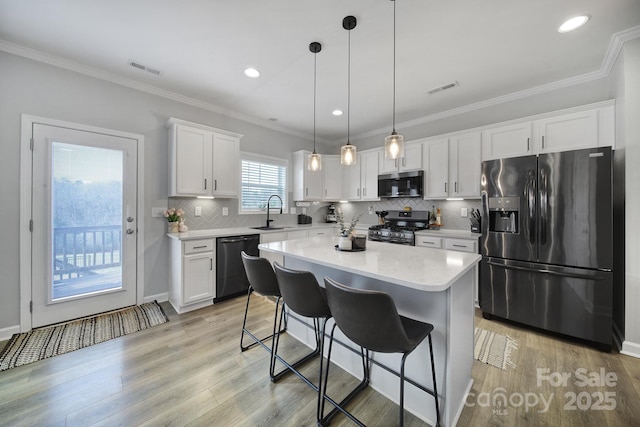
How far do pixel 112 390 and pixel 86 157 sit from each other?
2.40 meters

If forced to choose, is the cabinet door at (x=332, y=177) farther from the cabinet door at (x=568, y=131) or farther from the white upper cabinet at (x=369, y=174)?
the cabinet door at (x=568, y=131)

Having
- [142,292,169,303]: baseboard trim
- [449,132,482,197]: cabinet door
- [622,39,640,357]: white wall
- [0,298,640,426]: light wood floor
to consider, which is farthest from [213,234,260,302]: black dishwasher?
[622,39,640,357]: white wall

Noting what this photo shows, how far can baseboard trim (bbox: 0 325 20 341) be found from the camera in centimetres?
237

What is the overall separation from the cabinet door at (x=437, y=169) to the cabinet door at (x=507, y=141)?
494mm

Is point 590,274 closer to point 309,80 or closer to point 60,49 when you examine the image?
point 309,80

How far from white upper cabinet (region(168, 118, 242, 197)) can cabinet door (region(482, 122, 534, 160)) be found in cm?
346

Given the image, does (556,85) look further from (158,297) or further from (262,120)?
(158,297)

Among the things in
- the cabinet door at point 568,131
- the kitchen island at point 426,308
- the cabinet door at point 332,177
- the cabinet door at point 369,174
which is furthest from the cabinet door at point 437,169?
the kitchen island at point 426,308

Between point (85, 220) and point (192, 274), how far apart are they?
4.15 feet

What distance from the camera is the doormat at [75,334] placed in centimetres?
213

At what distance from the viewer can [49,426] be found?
4.85 feet

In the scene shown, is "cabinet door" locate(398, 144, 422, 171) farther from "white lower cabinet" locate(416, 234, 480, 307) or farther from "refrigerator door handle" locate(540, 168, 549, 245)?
"refrigerator door handle" locate(540, 168, 549, 245)

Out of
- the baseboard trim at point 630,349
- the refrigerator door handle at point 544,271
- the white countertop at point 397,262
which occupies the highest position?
the white countertop at point 397,262

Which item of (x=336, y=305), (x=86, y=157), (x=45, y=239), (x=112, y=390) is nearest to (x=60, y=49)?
(x=86, y=157)
